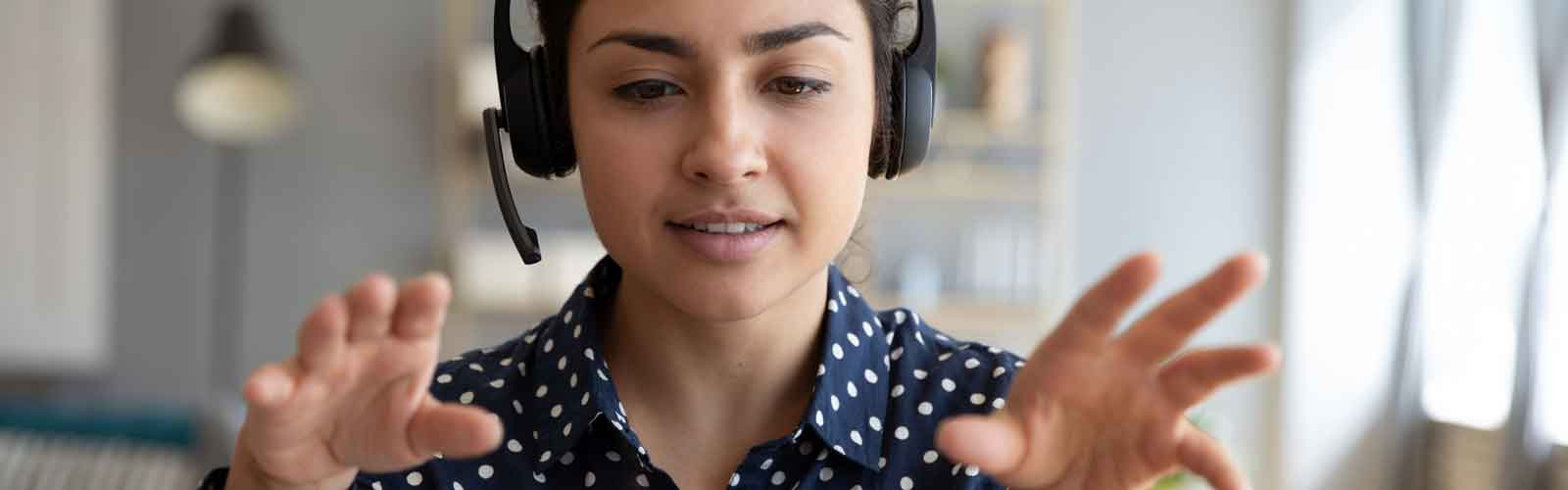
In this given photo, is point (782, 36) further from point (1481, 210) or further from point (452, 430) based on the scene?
point (1481, 210)

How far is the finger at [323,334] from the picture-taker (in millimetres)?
805

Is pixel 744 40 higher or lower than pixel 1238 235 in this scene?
higher

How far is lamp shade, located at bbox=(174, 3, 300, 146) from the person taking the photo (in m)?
4.35

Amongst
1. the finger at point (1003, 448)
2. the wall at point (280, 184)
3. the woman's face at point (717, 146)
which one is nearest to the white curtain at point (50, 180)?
the wall at point (280, 184)

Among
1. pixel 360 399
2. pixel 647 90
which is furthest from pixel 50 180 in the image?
pixel 360 399

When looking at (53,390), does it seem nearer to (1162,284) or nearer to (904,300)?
(904,300)

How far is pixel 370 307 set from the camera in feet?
2.65

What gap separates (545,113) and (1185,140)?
3.54 meters

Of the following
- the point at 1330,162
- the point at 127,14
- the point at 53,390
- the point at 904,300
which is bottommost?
the point at 53,390

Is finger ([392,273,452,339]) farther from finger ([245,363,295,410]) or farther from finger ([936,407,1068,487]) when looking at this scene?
finger ([936,407,1068,487])

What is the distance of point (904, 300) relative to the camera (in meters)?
4.40

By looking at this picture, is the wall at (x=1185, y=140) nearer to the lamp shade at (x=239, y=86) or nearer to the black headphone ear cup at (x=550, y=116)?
the lamp shade at (x=239, y=86)

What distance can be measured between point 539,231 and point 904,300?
→ 40.4 inches

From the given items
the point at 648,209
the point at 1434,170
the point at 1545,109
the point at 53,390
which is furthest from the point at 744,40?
the point at 53,390
